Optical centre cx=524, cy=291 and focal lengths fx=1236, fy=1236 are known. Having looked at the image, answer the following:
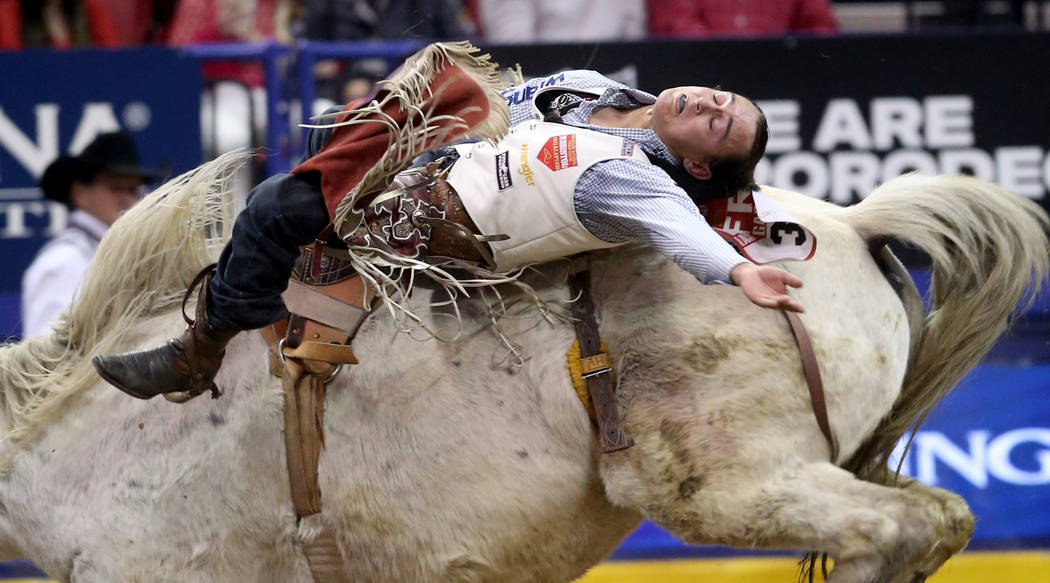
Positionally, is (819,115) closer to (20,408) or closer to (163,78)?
(163,78)

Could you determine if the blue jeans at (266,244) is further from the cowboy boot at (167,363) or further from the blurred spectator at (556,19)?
the blurred spectator at (556,19)

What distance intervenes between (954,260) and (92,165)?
3259 millimetres

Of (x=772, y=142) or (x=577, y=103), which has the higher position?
(x=577, y=103)

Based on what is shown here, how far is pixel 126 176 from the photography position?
15.9 ft

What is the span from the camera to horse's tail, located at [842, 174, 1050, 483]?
9.91 feet

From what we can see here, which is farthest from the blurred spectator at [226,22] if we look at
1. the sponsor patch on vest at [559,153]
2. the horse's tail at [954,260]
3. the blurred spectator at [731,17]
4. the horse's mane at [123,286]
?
the horse's tail at [954,260]

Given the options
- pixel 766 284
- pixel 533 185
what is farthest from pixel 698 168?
pixel 766 284

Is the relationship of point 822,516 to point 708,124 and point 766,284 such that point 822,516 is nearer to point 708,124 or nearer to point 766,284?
point 766,284

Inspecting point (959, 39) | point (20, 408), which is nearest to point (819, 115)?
point (959, 39)

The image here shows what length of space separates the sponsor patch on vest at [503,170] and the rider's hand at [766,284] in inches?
24.8

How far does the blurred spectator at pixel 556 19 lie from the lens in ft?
18.2

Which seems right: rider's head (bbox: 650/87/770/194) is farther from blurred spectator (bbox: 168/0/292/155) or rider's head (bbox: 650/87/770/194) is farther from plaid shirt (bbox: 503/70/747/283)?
blurred spectator (bbox: 168/0/292/155)

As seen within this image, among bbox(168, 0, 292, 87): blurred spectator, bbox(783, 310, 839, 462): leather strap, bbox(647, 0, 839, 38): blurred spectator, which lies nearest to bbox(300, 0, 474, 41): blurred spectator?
bbox(168, 0, 292, 87): blurred spectator

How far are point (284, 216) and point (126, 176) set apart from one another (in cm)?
228
